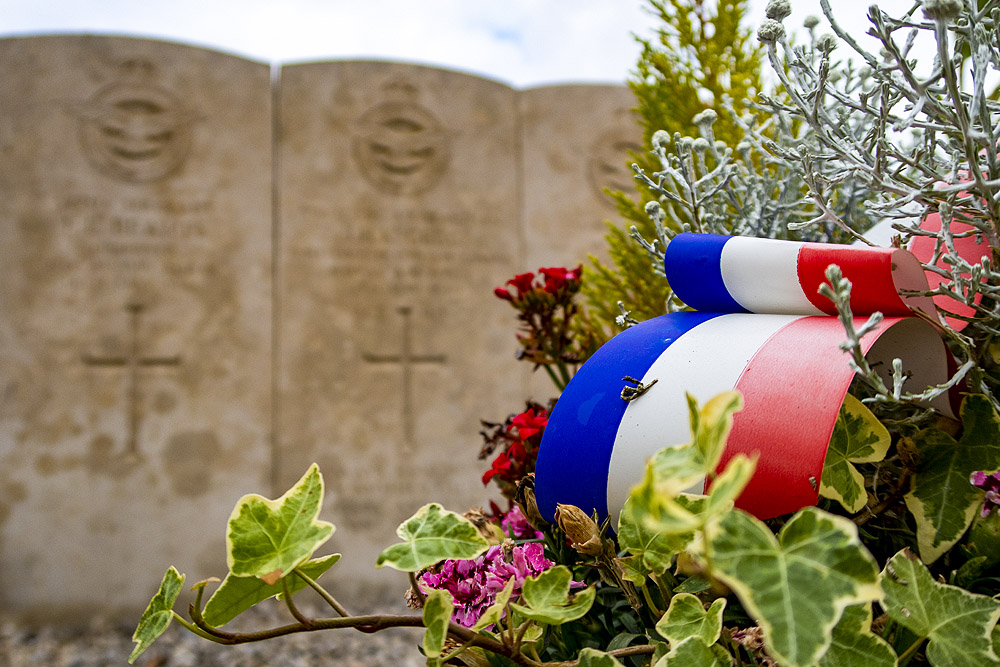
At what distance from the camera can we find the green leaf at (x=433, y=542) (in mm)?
385

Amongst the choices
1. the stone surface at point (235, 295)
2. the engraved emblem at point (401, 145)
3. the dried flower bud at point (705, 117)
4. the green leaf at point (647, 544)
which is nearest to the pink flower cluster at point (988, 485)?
the green leaf at point (647, 544)

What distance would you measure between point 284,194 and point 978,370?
4.13 m

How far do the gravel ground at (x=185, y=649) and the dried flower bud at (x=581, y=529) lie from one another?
301 centimetres

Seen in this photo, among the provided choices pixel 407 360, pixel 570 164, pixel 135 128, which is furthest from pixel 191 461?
pixel 570 164

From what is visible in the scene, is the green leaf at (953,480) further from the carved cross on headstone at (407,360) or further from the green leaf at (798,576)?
the carved cross on headstone at (407,360)

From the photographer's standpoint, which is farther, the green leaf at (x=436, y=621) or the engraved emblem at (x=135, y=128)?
the engraved emblem at (x=135, y=128)

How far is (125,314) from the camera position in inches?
153

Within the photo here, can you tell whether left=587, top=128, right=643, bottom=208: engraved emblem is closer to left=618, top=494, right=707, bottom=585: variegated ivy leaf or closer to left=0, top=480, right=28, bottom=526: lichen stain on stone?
left=0, top=480, right=28, bottom=526: lichen stain on stone

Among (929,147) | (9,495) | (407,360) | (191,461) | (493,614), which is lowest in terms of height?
(9,495)

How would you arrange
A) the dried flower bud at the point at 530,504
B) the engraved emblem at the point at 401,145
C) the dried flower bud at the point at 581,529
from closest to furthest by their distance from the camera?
the dried flower bud at the point at 581,529, the dried flower bud at the point at 530,504, the engraved emblem at the point at 401,145

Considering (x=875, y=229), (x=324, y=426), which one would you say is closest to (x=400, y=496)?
(x=324, y=426)

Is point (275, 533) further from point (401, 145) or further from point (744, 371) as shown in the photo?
point (401, 145)

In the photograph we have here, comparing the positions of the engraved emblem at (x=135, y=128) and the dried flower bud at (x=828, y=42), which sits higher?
the engraved emblem at (x=135, y=128)

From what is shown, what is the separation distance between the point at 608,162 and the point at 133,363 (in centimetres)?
312
